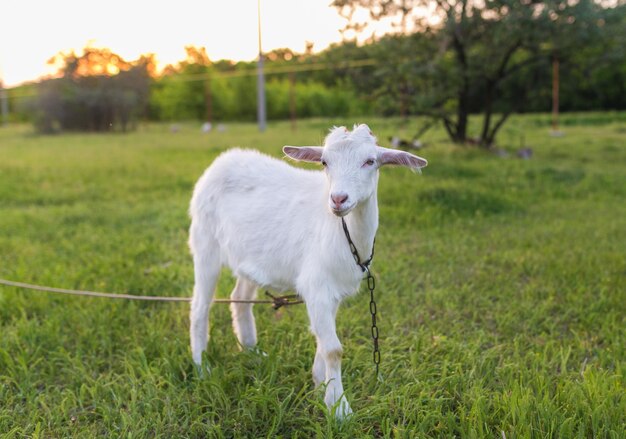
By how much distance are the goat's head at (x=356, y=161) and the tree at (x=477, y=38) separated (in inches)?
334

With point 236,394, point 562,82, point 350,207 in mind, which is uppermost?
point 562,82

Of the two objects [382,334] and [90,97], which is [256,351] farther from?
[90,97]

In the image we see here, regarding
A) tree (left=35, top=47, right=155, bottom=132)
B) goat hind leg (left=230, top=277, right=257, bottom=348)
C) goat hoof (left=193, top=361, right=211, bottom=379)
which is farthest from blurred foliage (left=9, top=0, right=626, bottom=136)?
tree (left=35, top=47, right=155, bottom=132)

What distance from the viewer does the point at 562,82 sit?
44.9 ft

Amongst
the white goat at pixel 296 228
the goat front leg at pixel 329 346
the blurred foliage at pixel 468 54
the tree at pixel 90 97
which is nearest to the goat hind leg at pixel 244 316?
the white goat at pixel 296 228

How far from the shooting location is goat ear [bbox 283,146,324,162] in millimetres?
2574

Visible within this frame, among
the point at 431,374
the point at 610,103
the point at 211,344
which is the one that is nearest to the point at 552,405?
the point at 431,374

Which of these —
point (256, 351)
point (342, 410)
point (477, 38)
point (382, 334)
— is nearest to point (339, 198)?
point (342, 410)

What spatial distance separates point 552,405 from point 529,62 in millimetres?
10291

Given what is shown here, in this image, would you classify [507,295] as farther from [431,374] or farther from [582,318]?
[431,374]

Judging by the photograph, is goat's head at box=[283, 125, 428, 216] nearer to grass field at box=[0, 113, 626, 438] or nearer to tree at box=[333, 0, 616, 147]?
grass field at box=[0, 113, 626, 438]

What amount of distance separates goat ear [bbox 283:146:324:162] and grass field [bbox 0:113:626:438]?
115 cm

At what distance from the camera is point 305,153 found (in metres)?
2.59

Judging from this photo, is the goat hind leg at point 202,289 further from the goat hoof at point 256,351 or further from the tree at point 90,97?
the tree at point 90,97
